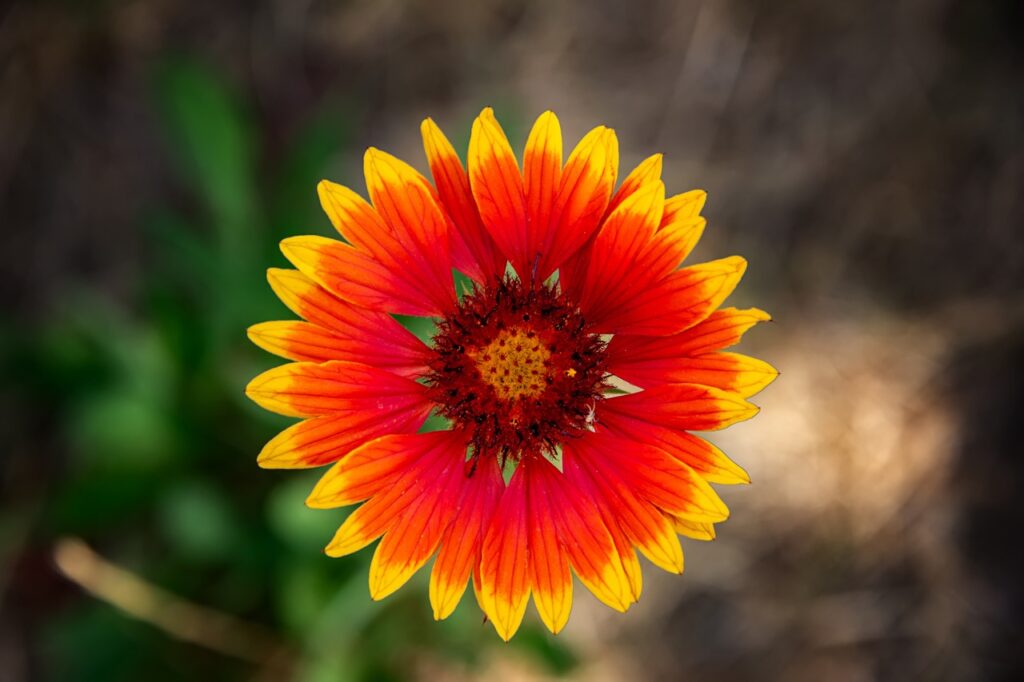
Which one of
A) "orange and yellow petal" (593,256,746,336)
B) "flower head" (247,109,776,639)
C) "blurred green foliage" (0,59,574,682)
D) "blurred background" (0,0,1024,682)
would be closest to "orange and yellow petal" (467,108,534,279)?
"flower head" (247,109,776,639)

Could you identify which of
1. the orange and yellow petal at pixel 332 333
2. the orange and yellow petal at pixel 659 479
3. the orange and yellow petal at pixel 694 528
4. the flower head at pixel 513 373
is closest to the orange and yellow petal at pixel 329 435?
the flower head at pixel 513 373

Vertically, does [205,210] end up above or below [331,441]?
above

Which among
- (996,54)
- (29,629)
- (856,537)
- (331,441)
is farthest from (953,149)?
(29,629)

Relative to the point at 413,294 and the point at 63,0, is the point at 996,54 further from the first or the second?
the point at 63,0

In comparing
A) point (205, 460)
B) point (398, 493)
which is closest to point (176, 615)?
point (205, 460)

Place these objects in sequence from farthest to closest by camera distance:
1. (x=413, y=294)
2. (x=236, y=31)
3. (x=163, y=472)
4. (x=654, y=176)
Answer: (x=236, y=31), (x=163, y=472), (x=413, y=294), (x=654, y=176)

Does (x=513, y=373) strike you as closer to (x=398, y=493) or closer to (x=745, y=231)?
(x=398, y=493)

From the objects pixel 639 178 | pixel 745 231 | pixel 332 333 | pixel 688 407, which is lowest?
pixel 332 333
